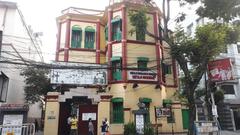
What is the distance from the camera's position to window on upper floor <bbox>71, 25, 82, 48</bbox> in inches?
941

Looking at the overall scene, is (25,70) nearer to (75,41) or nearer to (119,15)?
(75,41)

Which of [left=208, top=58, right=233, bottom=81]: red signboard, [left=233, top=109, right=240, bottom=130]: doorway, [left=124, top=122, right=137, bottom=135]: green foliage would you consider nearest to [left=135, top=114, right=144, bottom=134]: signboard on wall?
[left=124, top=122, right=137, bottom=135]: green foliage

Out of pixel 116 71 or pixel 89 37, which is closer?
pixel 116 71

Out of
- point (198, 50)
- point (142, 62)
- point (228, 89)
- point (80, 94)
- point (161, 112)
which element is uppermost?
point (142, 62)

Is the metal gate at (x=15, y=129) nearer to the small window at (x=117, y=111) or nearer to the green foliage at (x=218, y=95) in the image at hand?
the small window at (x=117, y=111)

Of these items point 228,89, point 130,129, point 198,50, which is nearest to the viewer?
point 198,50

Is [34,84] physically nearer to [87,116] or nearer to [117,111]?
[87,116]

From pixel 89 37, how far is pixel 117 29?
10.8 feet

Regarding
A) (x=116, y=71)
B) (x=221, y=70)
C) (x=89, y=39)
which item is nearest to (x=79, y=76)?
(x=116, y=71)

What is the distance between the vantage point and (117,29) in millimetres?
23141

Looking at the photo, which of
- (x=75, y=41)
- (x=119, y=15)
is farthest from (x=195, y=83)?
(x=75, y=41)

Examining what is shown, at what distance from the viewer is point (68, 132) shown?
2008 centimetres

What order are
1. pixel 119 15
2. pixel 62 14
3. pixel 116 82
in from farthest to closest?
1. pixel 62 14
2. pixel 119 15
3. pixel 116 82

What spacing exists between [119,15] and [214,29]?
9541 mm
